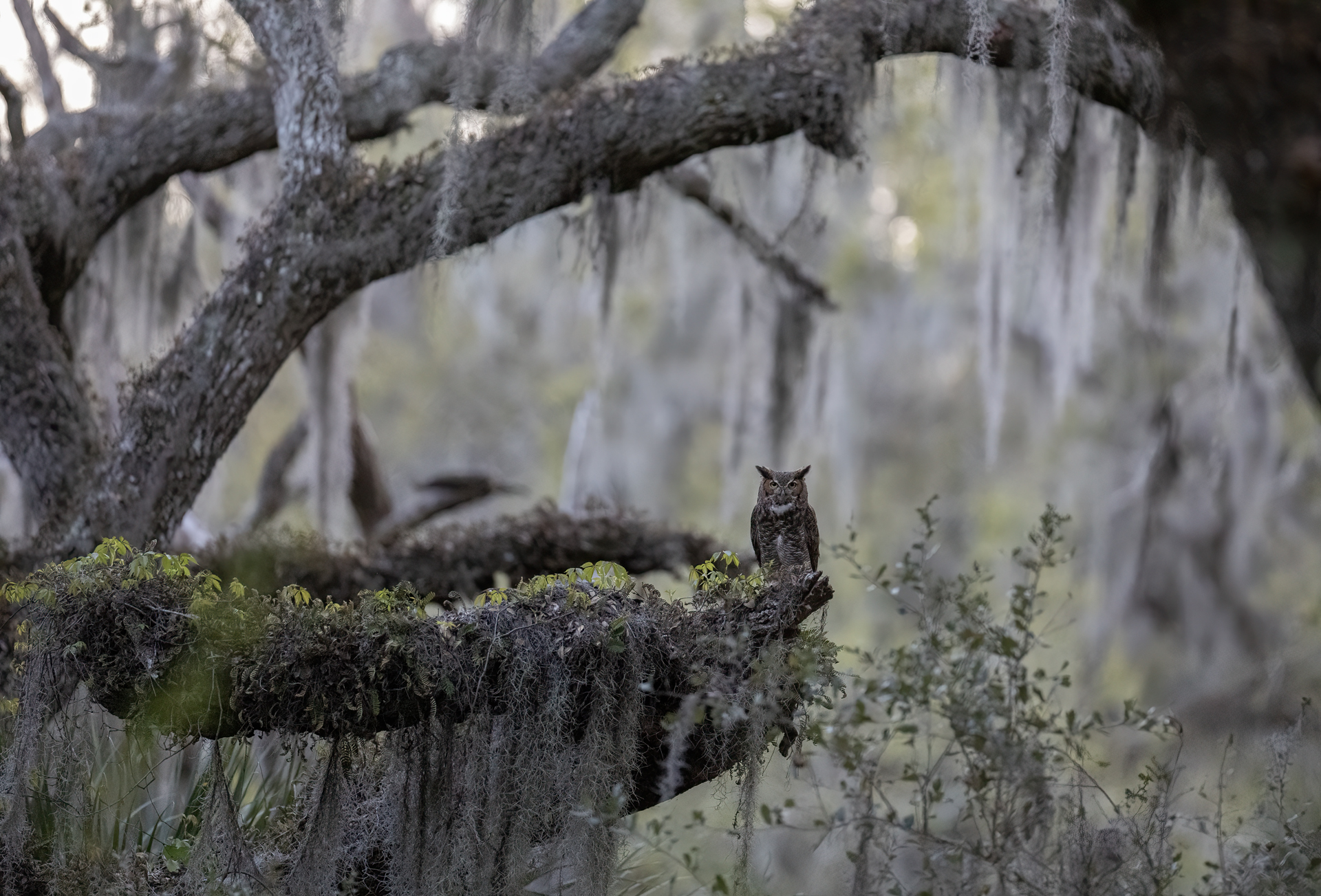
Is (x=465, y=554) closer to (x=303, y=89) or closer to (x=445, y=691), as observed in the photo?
(x=303, y=89)

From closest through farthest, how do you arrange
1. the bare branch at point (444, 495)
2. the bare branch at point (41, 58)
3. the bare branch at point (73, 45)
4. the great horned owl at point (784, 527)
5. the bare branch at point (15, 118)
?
1. the great horned owl at point (784, 527)
2. the bare branch at point (15, 118)
3. the bare branch at point (41, 58)
4. the bare branch at point (73, 45)
5. the bare branch at point (444, 495)

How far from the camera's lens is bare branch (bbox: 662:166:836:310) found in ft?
23.6

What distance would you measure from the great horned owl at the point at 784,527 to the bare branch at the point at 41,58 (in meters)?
4.74

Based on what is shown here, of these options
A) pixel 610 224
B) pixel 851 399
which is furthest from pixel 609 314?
pixel 851 399

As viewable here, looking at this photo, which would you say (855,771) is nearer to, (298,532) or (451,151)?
(451,151)

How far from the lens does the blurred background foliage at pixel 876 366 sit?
6.80 meters

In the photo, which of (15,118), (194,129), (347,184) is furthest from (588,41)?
(15,118)

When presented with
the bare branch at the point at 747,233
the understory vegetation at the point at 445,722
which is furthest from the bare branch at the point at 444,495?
the understory vegetation at the point at 445,722

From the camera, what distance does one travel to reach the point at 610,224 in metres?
5.76

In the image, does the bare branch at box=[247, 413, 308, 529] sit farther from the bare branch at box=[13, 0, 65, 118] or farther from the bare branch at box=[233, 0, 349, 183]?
the bare branch at box=[233, 0, 349, 183]

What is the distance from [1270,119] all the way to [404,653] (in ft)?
8.84

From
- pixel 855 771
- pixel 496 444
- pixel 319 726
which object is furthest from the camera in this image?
pixel 496 444

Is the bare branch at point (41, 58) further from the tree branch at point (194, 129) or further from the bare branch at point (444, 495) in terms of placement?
the bare branch at point (444, 495)

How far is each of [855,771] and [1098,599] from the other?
10.9 meters
